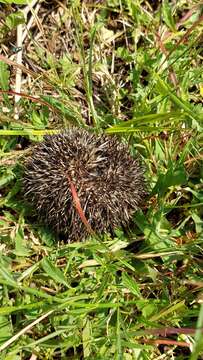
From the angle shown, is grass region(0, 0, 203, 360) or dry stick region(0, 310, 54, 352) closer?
dry stick region(0, 310, 54, 352)

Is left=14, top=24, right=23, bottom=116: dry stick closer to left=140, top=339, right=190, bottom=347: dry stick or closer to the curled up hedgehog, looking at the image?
the curled up hedgehog

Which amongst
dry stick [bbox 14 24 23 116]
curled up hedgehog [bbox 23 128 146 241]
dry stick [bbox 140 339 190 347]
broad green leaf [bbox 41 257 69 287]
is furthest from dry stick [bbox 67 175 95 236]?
dry stick [bbox 14 24 23 116]

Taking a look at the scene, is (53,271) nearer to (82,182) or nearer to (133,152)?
(82,182)

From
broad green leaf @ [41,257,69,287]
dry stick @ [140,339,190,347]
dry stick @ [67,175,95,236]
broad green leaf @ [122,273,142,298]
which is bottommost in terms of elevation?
dry stick @ [140,339,190,347]

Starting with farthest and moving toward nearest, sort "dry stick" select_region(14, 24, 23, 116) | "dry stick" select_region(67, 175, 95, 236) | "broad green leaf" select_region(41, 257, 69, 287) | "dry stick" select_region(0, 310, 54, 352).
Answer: "dry stick" select_region(14, 24, 23, 116) → "broad green leaf" select_region(41, 257, 69, 287) → "dry stick" select_region(0, 310, 54, 352) → "dry stick" select_region(67, 175, 95, 236)

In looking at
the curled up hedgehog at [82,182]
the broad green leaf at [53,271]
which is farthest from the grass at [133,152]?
the curled up hedgehog at [82,182]
